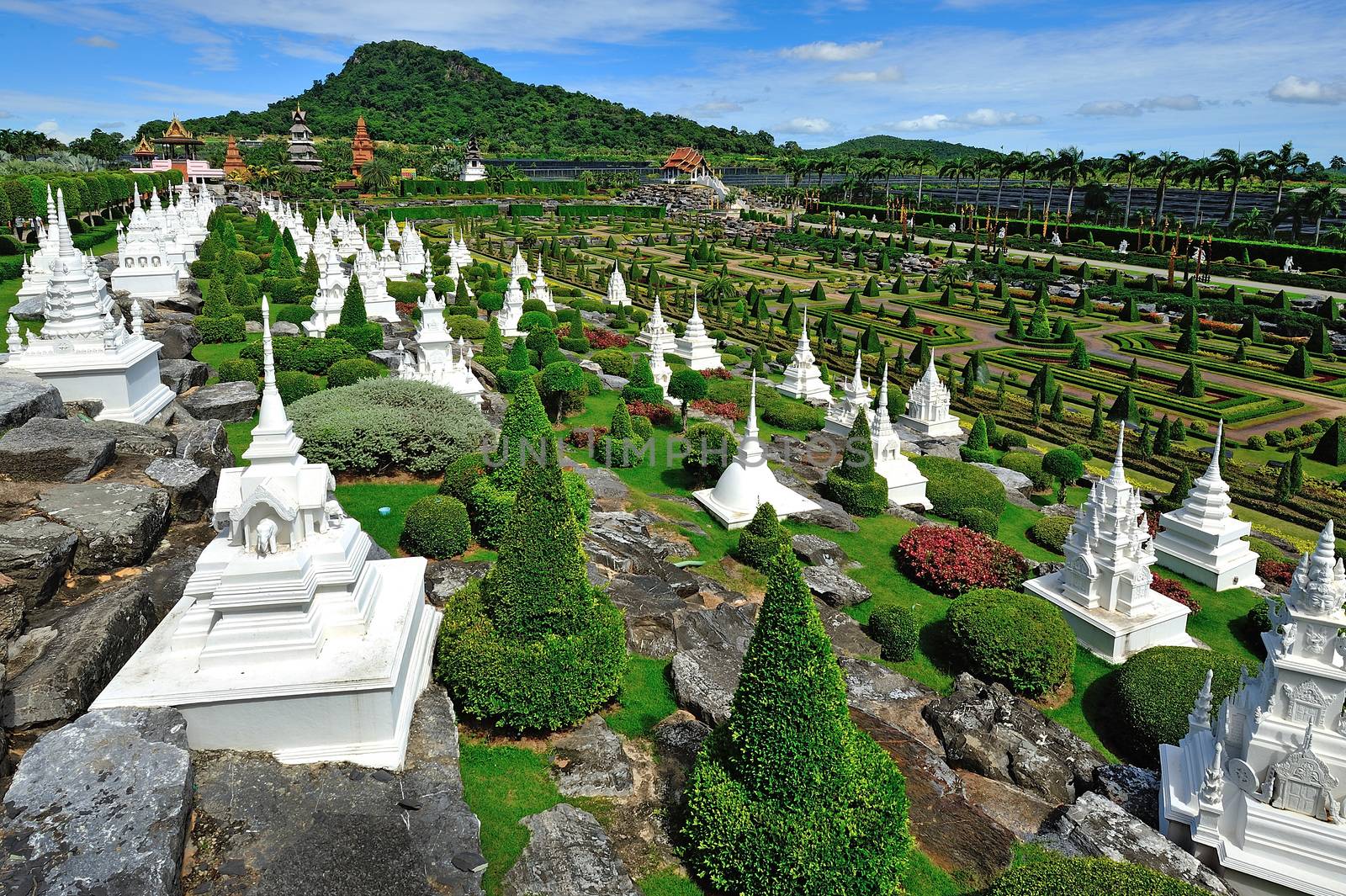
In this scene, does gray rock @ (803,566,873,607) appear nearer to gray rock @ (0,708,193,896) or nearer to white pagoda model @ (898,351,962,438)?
gray rock @ (0,708,193,896)

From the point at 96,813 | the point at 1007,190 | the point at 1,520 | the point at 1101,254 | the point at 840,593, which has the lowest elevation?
the point at 840,593

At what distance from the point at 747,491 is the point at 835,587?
4171mm

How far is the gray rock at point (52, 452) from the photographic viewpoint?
49.7 feet

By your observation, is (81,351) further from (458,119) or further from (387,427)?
(458,119)

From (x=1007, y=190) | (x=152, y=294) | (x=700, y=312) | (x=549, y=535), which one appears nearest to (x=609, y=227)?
(x=700, y=312)

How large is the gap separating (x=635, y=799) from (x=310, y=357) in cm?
2149

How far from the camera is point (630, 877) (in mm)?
9742

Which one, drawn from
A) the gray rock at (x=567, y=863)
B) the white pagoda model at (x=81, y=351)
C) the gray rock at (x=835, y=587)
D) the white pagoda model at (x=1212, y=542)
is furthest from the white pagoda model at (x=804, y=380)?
the gray rock at (x=567, y=863)

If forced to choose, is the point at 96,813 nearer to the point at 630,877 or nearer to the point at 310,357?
the point at 630,877

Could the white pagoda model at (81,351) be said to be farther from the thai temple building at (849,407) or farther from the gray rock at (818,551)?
the thai temple building at (849,407)

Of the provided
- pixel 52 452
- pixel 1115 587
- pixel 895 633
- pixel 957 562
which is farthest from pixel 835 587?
pixel 52 452

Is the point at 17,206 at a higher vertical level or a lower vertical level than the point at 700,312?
higher

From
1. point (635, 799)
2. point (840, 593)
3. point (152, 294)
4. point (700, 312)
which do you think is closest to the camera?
point (635, 799)

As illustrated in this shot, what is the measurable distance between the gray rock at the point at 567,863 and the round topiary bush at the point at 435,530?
7.93 metres
